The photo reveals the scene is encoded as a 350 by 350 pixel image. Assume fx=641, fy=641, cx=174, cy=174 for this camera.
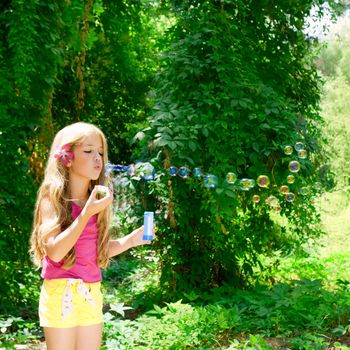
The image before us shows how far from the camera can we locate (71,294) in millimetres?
2434

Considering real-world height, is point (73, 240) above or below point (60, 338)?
above

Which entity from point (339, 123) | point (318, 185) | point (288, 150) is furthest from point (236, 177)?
point (339, 123)

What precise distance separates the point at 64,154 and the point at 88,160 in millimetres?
100

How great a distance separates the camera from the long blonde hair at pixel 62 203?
2.47m

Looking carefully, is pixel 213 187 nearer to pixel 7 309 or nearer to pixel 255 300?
pixel 255 300

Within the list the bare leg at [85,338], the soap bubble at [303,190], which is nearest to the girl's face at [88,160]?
the bare leg at [85,338]

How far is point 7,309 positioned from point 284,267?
387 cm

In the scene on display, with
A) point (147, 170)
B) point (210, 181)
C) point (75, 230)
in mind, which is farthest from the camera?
point (147, 170)

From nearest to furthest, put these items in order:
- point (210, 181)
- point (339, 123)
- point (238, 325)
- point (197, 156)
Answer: point (238, 325) → point (210, 181) → point (197, 156) → point (339, 123)

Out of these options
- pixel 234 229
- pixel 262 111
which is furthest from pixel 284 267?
pixel 262 111

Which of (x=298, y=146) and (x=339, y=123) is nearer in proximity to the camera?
(x=298, y=146)

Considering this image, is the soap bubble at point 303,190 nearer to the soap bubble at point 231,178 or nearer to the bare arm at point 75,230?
the soap bubble at point 231,178

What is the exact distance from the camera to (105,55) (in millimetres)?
11047

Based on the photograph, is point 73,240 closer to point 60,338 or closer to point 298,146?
point 60,338
